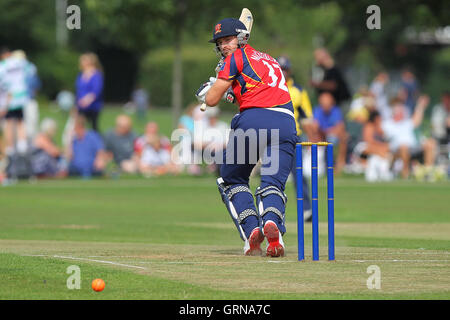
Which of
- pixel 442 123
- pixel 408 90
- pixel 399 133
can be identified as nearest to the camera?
pixel 399 133

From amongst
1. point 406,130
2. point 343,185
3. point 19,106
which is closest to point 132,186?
point 19,106

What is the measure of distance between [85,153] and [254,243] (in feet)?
49.2

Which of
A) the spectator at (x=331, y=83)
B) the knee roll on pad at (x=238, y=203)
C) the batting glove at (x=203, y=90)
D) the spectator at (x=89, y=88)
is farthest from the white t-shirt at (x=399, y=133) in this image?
the batting glove at (x=203, y=90)

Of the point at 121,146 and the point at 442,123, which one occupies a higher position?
the point at 442,123

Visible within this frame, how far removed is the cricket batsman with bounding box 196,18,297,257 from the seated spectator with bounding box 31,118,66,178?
14.6 metres

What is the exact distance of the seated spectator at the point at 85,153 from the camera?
24.8 metres

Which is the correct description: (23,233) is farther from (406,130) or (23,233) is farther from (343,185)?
(406,130)

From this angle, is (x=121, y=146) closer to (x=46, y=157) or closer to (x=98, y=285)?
(x=46, y=157)

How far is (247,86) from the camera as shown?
10.4 m

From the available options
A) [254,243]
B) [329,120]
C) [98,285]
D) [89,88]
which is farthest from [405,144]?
[98,285]

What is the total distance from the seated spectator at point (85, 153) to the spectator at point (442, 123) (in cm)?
928

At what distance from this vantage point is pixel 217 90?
404 inches

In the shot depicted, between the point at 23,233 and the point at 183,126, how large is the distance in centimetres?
1523

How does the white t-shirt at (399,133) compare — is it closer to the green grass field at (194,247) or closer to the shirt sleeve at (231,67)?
the green grass field at (194,247)
